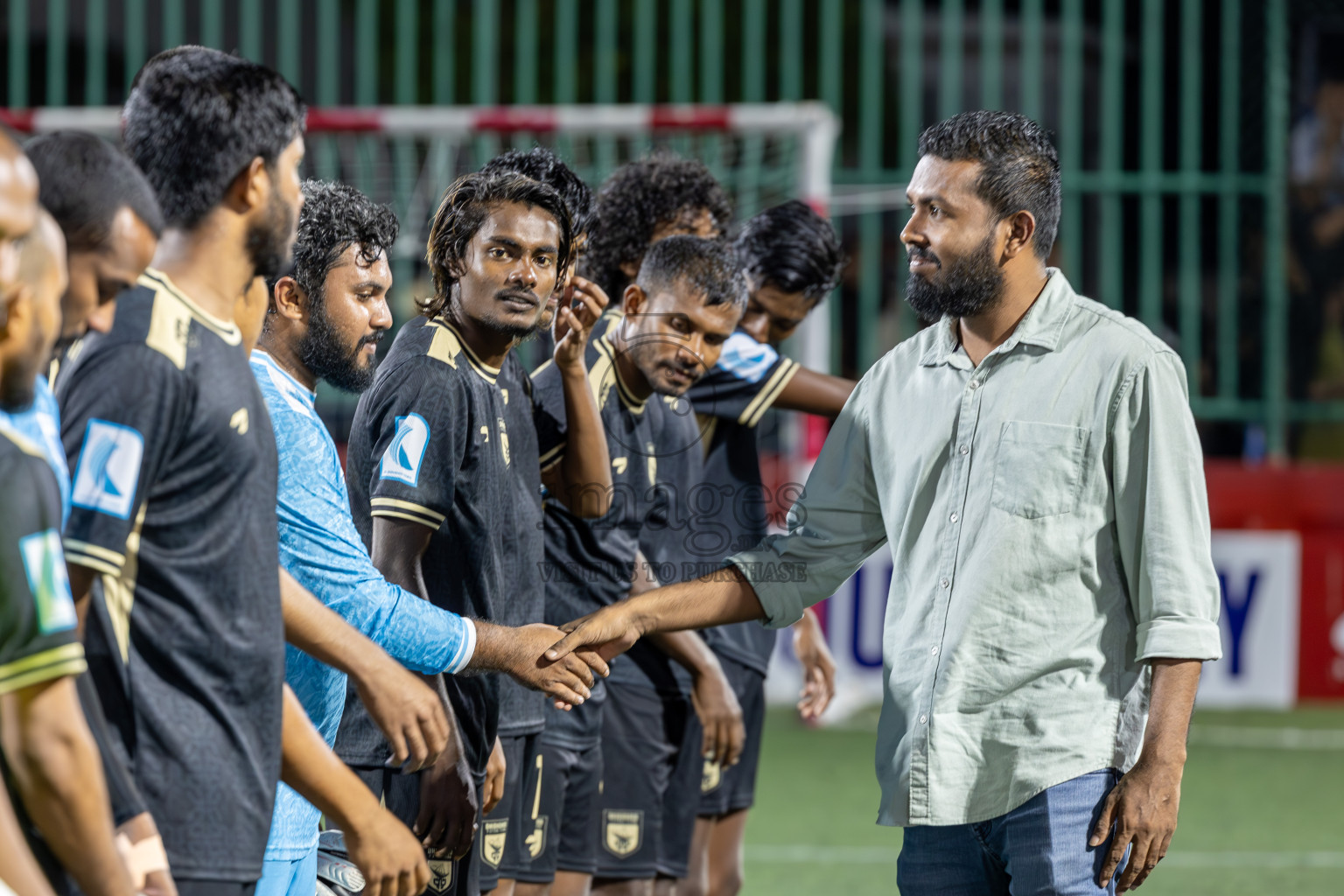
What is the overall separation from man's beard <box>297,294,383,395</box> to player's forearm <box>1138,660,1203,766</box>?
160 centimetres

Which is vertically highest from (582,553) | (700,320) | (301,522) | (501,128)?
(501,128)

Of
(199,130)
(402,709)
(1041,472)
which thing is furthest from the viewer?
(1041,472)

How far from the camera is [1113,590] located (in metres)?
2.79

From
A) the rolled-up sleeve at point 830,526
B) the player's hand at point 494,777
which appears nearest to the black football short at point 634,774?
the player's hand at point 494,777

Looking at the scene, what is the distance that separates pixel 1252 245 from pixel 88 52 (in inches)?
286

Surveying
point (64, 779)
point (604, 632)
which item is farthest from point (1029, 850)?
point (64, 779)

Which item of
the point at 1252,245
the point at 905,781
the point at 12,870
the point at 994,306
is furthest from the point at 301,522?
the point at 1252,245

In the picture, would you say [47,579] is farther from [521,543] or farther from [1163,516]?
[1163,516]

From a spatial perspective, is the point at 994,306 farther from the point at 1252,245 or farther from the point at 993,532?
the point at 1252,245

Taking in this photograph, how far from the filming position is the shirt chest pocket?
9.14ft

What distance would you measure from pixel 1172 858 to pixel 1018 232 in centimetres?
375

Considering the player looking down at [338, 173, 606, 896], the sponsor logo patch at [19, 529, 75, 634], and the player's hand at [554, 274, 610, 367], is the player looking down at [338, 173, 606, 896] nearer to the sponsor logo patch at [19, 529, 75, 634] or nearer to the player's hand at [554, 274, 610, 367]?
the player's hand at [554, 274, 610, 367]

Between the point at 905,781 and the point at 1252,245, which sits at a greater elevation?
the point at 1252,245

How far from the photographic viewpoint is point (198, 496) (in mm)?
1960
